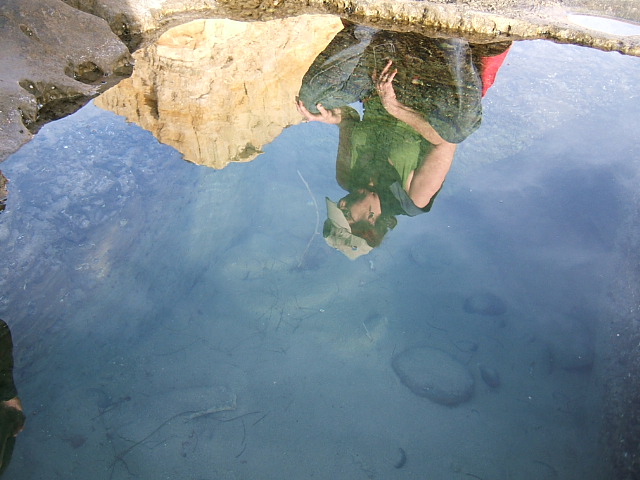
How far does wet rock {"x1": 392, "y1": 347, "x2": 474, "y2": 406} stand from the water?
0.03 meters

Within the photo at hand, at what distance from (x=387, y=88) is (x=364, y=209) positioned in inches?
35.9

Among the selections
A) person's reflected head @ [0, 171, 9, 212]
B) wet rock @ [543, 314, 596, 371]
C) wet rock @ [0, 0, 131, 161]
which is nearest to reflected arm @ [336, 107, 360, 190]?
wet rock @ [543, 314, 596, 371]

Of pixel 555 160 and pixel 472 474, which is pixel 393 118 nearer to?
pixel 555 160

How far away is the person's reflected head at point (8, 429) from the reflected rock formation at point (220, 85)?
4.54 ft

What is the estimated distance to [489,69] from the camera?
328cm

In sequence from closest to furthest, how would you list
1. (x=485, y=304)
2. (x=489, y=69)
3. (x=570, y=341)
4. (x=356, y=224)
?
1. (x=570, y=341)
2. (x=485, y=304)
3. (x=356, y=224)
4. (x=489, y=69)

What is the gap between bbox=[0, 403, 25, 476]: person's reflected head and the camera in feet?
5.07

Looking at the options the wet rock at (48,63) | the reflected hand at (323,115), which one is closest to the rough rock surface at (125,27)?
the wet rock at (48,63)

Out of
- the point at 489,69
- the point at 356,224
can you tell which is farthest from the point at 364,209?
the point at 489,69

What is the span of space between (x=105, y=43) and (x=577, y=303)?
9.26 ft

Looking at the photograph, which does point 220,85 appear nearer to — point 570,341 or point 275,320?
point 275,320

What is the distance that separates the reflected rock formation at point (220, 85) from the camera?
2748 millimetres

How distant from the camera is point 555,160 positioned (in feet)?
9.30

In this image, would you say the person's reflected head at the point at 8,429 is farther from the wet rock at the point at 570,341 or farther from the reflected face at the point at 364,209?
the wet rock at the point at 570,341
